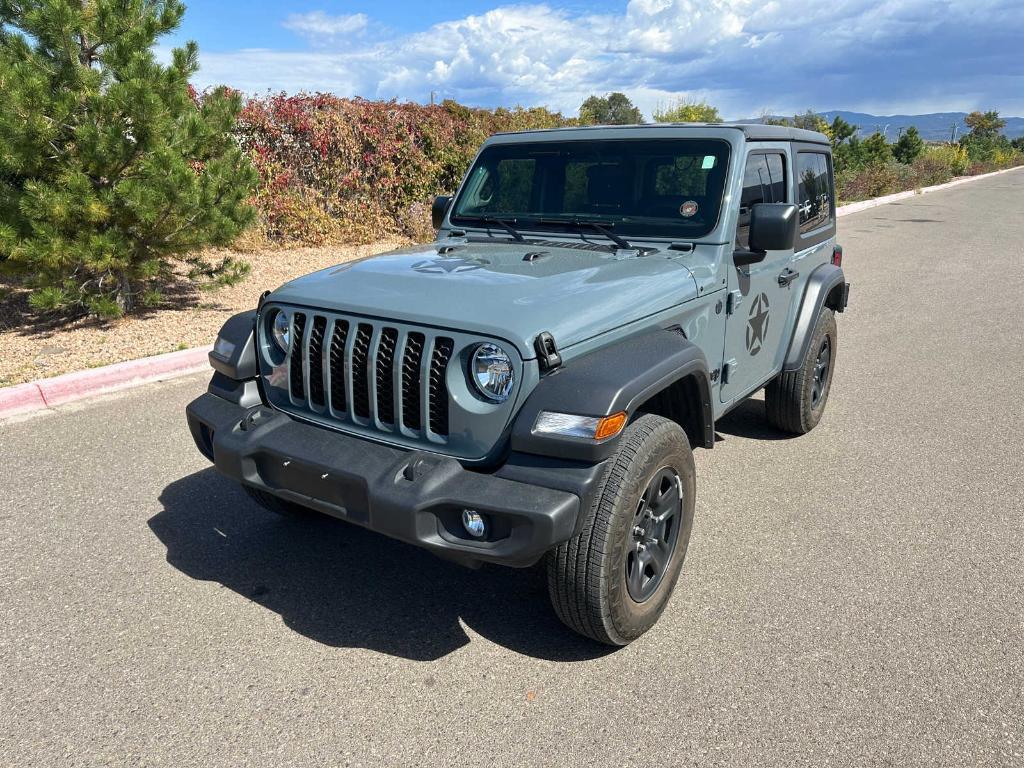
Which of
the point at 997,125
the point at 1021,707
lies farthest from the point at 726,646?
the point at 997,125

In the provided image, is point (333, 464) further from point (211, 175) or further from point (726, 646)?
point (211, 175)

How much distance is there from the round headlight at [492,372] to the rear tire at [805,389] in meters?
2.62

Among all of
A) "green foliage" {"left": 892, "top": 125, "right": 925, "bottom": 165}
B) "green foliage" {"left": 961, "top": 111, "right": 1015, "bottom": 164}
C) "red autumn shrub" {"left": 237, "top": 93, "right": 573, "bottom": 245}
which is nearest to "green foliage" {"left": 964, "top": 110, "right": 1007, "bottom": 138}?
"green foliage" {"left": 961, "top": 111, "right": 1015, "bottom": 164}

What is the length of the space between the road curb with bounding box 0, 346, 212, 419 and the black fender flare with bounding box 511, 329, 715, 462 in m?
4.51

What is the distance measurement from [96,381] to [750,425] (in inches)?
188

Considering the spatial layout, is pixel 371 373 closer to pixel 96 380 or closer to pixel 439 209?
pixel 439 209

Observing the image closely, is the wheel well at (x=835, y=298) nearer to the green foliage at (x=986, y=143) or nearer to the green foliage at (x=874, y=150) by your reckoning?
the green foliage at (x=874, y=150)

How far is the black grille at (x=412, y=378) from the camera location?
9.04ft

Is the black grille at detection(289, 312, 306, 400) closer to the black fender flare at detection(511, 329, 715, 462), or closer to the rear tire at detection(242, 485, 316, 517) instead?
the rear tire at detection(242, 485, 316, 517)

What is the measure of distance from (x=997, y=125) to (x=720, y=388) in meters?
78.6

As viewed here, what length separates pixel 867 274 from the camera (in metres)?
11.8

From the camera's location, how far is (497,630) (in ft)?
10.3

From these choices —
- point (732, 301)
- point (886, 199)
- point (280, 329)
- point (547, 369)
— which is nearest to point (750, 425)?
point (732, 301)

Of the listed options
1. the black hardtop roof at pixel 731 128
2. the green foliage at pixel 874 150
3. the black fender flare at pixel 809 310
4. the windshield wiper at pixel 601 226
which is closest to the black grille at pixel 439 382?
the windshield wiper at pixel 601 226
